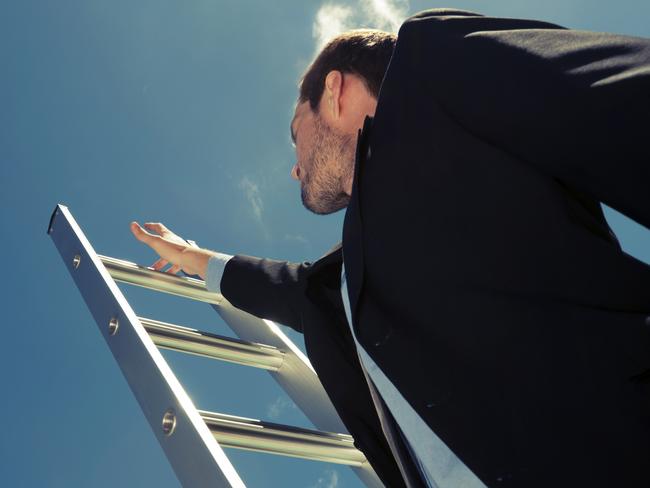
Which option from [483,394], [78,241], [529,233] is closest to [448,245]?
[529,233]

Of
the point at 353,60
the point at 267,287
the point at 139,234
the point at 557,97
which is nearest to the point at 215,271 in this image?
the point at 267,287

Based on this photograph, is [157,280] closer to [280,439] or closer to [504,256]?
[280,439]

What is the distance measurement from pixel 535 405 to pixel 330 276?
87 cm

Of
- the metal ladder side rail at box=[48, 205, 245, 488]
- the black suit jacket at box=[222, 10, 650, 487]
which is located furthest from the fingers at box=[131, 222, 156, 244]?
the black suit jacket at box=[222, 10, 650, 487]

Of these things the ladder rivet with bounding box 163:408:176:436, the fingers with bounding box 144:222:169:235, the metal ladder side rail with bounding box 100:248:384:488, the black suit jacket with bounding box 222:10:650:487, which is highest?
the fingers with bounding box 144:222:169:235

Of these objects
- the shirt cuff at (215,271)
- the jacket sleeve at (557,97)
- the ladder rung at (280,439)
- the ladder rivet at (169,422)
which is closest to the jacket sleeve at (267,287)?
the shirt cuff at (215,271)

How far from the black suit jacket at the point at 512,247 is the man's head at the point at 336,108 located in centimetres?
43

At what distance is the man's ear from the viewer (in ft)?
5.42

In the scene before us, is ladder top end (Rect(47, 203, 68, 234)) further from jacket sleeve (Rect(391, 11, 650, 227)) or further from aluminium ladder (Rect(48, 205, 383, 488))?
jacket sleeve (Rect(391, 11, 650, 227))

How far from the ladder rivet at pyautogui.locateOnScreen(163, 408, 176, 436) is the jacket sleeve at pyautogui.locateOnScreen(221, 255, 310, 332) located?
57cm

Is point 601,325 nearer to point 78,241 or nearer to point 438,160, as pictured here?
point 438,160

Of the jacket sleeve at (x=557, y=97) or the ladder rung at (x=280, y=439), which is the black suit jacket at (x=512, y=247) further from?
the ladder rung at (x=280, y=439)

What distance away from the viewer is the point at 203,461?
1.06 m

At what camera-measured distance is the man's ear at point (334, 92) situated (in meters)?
1.65
